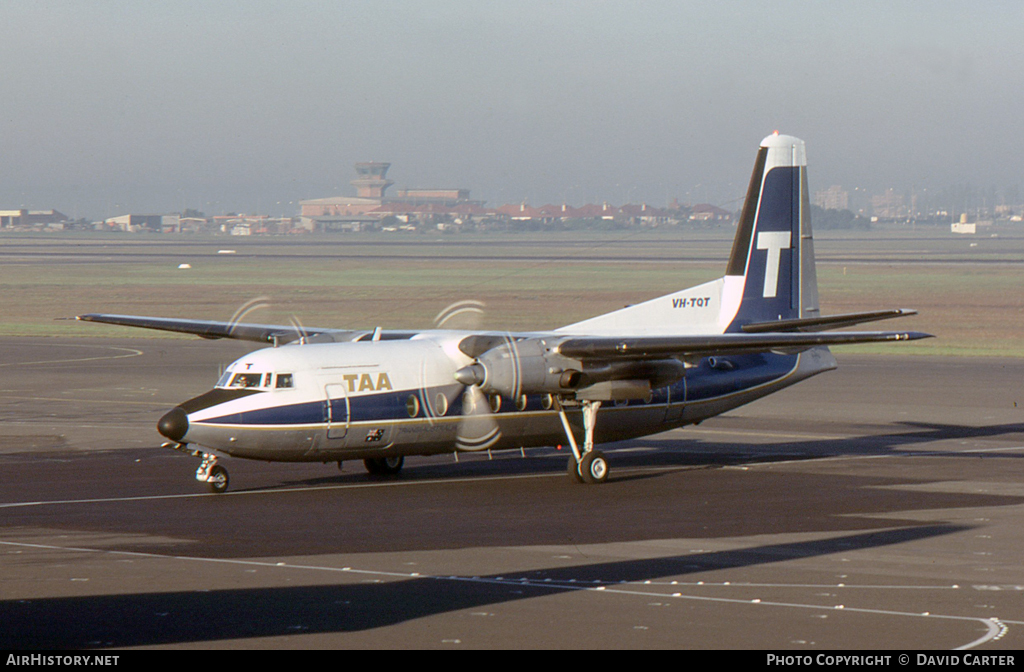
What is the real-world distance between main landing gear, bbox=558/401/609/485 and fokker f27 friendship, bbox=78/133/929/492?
0.10 feet

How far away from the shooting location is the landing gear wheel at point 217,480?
23391mm

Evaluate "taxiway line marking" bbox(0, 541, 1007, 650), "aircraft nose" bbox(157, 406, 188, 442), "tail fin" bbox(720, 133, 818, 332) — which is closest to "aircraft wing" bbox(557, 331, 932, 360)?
"tail fin" bbox(720, 133, 818, 332)

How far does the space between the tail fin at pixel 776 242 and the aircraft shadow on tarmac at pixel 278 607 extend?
506 inches

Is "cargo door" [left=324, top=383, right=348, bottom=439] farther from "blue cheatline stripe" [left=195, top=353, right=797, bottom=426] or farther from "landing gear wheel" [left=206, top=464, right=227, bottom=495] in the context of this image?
"landing gear wheel" [left=206, top=464, right=227, bottom=495]

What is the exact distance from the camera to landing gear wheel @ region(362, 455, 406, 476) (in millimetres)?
26062

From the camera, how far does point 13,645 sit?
41.1 feet

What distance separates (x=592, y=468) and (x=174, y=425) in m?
8.08

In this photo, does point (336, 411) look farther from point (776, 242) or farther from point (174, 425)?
point (776, 242)

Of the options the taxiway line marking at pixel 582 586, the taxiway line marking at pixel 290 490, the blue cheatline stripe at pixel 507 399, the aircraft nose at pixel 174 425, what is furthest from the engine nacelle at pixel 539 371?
the taxiway line marking at pixel 582 586

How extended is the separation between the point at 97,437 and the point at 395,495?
11597mm

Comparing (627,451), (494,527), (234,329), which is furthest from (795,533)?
(234,329)

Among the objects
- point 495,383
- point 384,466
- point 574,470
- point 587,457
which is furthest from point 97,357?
point 495,383
